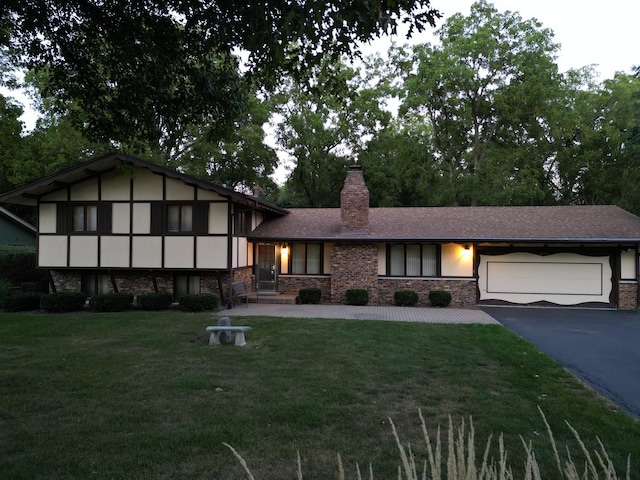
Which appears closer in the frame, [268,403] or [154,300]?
[268,403]

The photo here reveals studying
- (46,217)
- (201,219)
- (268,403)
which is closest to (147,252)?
(201,219)

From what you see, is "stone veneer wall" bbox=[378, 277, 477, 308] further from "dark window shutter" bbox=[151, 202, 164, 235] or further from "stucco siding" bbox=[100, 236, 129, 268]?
"stucco siding" bbox=[100, 236, 129, 268]

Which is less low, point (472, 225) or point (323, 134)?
point (323, 134)

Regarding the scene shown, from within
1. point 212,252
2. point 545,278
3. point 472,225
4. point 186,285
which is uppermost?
point 472,225

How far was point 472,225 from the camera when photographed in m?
17.3

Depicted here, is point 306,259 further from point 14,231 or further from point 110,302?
point 14,231

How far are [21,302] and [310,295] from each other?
10.0m

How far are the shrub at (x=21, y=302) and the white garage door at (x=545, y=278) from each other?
644 inches

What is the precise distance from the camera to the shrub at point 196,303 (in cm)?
1402

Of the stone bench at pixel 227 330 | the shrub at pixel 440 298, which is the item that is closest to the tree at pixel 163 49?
the stone bench at pixel 227 330

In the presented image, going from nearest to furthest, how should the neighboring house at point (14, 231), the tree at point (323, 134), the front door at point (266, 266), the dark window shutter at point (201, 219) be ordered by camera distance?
the dark window shutter at point (201, 219), the front door at point (266, 266), the neighboring house at point (14, 231), the tree at point (323, 134)

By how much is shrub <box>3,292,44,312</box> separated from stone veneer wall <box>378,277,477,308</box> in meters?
12.5

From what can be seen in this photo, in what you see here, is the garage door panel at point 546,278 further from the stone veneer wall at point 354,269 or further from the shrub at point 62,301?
the shrub at point 62,301

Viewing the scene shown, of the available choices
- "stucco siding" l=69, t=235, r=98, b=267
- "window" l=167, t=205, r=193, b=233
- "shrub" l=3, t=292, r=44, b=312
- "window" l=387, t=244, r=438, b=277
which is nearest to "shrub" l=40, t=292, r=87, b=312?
"shrub" l=3, t=292, r=44, b=312
